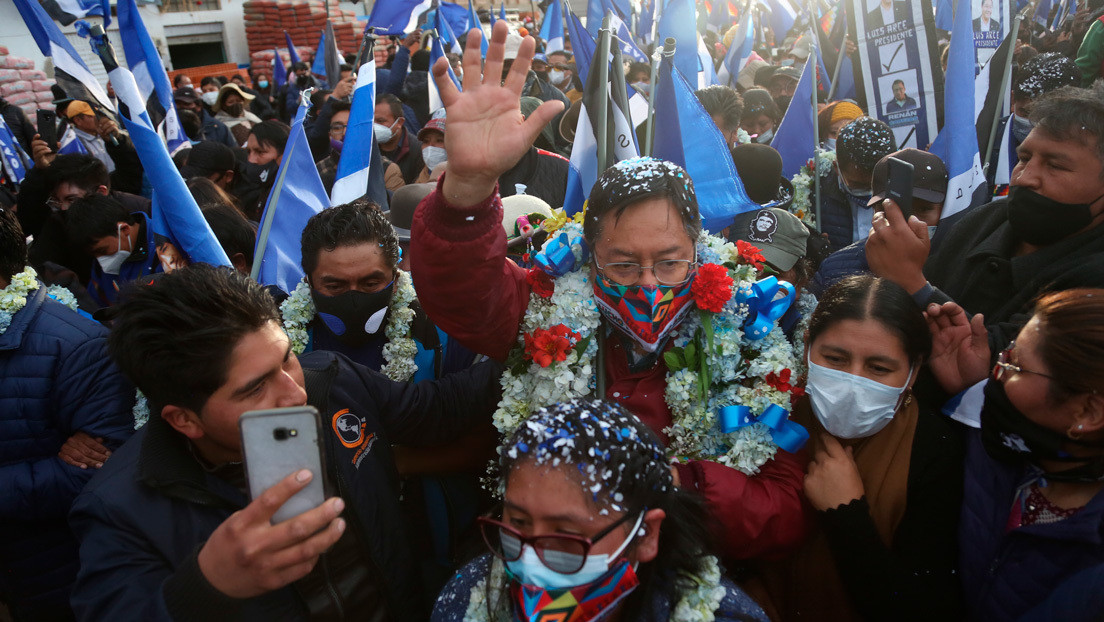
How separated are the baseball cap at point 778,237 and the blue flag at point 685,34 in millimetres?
2774

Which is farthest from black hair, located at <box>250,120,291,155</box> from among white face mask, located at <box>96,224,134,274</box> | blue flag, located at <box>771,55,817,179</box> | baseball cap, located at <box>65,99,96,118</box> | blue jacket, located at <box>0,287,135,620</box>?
blue flag, located at <box>771,55,817,179</box>

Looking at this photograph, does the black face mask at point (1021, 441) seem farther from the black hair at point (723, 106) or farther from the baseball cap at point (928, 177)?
the black hair at point (723, 106)

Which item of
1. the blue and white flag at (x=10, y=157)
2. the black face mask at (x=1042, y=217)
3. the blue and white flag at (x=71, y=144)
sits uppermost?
the black face mask at (x=1042, y=217)

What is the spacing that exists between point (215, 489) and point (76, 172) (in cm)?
437

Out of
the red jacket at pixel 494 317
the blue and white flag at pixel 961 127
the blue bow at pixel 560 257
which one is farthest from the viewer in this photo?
the blue and white flag at pixel 961 127

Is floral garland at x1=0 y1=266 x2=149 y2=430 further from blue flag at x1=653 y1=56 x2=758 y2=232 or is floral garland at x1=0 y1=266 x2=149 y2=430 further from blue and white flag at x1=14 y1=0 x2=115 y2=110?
blue flag at x1=653 y1=56 x2=758 y2=232

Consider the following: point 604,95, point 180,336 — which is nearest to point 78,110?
point 604,95

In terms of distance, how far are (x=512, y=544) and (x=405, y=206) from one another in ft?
8.42

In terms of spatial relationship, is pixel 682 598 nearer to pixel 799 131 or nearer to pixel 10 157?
pixel 799 131

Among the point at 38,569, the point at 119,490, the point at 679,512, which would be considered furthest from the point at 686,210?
the point at 38,569

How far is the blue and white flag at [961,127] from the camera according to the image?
367cm

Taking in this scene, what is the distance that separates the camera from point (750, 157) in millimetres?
4531

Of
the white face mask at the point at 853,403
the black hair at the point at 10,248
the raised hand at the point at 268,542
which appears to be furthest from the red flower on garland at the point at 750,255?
the black hair at the point at 10,248

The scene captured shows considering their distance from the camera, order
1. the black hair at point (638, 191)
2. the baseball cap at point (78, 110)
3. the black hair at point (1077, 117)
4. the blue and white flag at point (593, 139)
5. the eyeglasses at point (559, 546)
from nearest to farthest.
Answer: the eyeglasses at point (559, 546) → the black hair at point (638, 191) → the black hair at point (1077, 117) → the blue and white flag at point (593, 139) → the baseball cap at point (78, 110)
